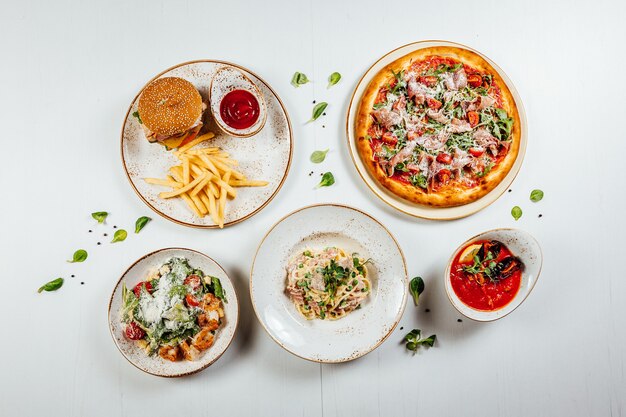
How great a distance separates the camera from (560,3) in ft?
17.4

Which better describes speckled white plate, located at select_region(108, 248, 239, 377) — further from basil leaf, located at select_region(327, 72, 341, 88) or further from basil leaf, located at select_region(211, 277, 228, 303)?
basil leaf, located at select_region(327, 72, 341, 88)

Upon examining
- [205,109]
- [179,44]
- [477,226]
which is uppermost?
[179,44]

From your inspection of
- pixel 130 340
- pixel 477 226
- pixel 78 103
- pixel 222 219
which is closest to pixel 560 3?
pixel 477 226

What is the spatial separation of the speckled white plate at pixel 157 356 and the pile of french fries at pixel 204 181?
0.39 meters

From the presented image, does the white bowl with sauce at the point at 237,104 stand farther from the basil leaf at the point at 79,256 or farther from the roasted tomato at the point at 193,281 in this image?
the basil leaf at the point at 79,256

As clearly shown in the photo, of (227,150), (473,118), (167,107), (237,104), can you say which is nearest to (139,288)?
(227,150)

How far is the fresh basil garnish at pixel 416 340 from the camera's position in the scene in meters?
5.00

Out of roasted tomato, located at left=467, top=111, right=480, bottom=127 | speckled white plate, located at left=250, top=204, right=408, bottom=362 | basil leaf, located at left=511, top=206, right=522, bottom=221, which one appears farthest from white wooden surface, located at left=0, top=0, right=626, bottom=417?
roasted tomato, located at left=467, top=111, right=480, bottom=127

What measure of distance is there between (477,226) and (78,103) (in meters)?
3.87

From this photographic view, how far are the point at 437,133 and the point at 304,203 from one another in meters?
1.34

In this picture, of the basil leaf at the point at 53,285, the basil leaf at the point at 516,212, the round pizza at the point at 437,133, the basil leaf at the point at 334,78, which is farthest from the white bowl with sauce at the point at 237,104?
the basil leaf at the point at 516,212

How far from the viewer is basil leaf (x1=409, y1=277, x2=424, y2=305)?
5027 millimetres

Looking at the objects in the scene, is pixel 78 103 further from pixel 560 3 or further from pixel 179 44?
pixel 560 3

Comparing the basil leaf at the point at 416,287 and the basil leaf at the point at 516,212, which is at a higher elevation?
the basil leaf at the point at 516,212
